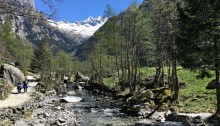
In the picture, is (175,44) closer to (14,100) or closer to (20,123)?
(20,123)

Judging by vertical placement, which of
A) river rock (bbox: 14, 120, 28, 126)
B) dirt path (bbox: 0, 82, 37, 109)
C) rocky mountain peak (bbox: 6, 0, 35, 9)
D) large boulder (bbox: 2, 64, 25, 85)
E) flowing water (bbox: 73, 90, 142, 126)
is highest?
rocky mountain peak (bbox: 6, 0, 35, 9)

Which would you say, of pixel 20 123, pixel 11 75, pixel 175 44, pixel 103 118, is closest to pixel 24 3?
pixel 20 123

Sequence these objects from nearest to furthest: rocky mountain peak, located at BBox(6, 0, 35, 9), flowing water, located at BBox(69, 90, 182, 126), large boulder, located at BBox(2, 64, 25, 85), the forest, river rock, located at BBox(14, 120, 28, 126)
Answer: rocky mountain peak, located at BBox(6, 0, 35, 9) < the forest < river rock, located at BBox(14, 120, 28, 126) < flowing water, located at BBox(69, 90, 182, 126) < large boulder, located at BBox(2, 64, 25, 85)

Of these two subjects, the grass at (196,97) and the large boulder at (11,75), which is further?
the large boulder at (11,75)

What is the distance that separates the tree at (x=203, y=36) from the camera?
84.8ft

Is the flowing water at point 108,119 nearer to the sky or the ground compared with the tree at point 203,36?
nearer to the ground

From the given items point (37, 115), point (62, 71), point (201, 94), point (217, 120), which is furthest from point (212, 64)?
point (62, 71)

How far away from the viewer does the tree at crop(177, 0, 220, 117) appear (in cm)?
2584

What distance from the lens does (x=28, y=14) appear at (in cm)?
1164

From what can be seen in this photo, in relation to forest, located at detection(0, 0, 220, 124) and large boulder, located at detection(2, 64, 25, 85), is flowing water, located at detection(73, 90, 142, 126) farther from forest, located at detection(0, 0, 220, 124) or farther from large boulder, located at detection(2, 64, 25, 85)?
large boulder, located at detection(2, 64, 25, 85)

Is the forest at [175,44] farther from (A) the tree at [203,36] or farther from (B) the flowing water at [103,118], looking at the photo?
(B) the flowing water at [103,118]

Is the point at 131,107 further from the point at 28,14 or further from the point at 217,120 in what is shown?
the point at 28,14

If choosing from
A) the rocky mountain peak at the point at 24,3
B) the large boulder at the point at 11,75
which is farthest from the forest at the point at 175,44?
the large boulder at the point at 11,75

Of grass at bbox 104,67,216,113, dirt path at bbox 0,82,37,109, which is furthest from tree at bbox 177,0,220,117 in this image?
dirt path at bbox 0,82,37,109
